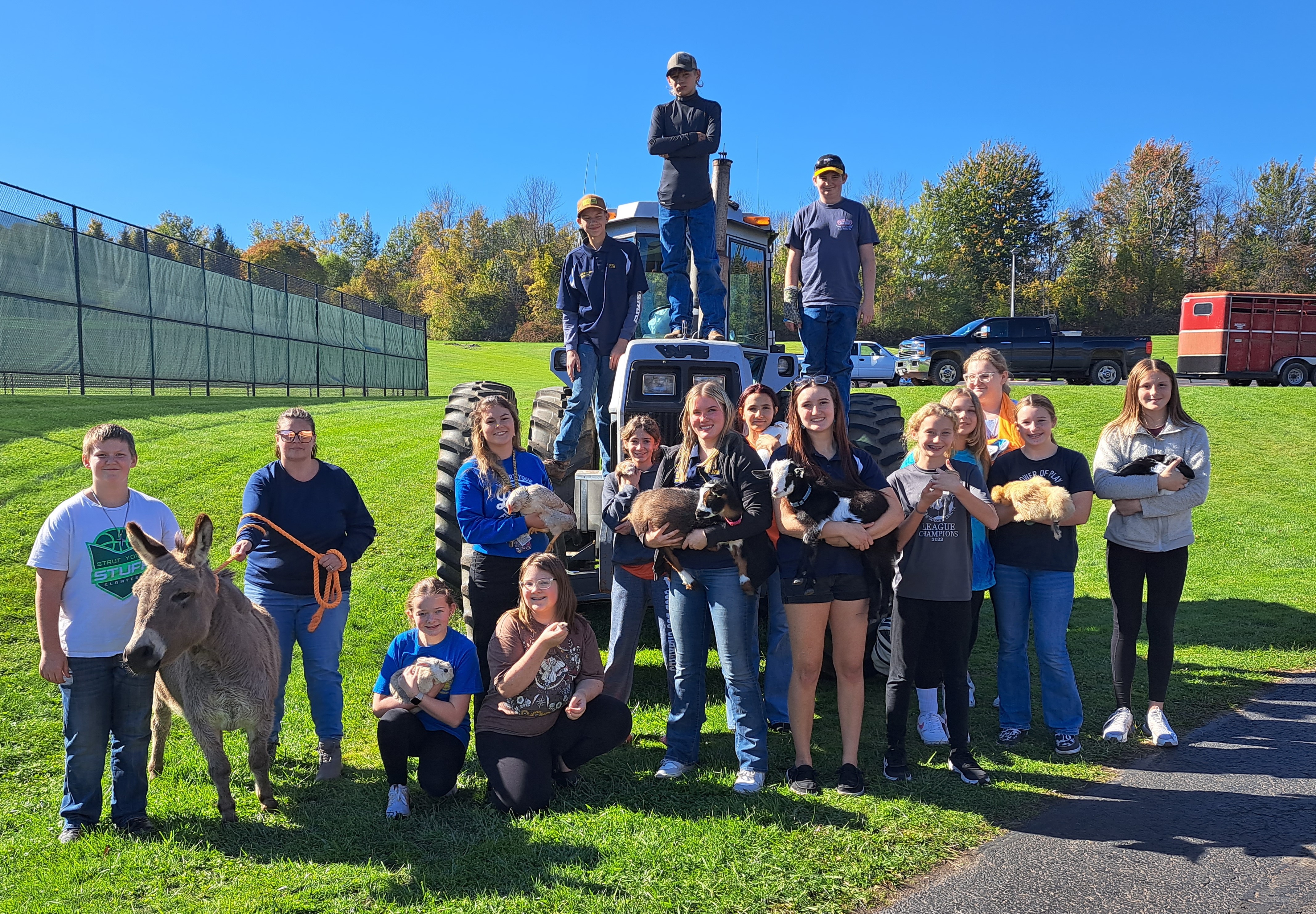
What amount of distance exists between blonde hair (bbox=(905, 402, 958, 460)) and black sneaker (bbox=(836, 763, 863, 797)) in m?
1.57

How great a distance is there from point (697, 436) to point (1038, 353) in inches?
816

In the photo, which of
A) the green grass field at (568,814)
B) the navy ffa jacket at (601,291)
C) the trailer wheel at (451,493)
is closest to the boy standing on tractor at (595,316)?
the navy ffa jacket at (601,291)

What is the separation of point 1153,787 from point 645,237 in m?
5.37

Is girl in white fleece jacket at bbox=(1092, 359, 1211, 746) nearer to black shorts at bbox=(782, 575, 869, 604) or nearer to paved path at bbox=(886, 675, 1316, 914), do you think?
paved path at bbox=(886, 675, 1316, 914)

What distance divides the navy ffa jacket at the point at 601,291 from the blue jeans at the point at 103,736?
11.2 ft

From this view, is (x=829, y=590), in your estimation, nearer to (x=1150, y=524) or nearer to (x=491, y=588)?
(x=491, y=588)

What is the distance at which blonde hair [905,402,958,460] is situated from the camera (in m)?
4.30

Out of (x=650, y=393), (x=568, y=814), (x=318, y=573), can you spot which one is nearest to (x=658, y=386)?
(x=650, y=393)

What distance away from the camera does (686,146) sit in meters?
6.74

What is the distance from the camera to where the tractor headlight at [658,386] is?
6211mm

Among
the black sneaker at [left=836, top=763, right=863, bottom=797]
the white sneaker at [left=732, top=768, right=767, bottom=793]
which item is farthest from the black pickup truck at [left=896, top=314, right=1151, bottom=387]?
the white sneaker at [left=732, top=768, right=767, bottom=793]

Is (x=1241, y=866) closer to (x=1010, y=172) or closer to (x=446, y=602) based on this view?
(x=446, y=602)

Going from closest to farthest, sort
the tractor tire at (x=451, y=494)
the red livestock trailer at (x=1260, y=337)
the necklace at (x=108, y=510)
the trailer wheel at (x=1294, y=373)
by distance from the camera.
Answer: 1. the necklace at (x=108, y=510)
2. the tractor tire at (x=451, y=494)
3. the red livestock trailer at (x=1260, y=337)
4. the trailer wheel at (x=1294, y=373)

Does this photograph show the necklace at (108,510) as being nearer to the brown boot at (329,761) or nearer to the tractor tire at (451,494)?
the brown boot at (329,761)
